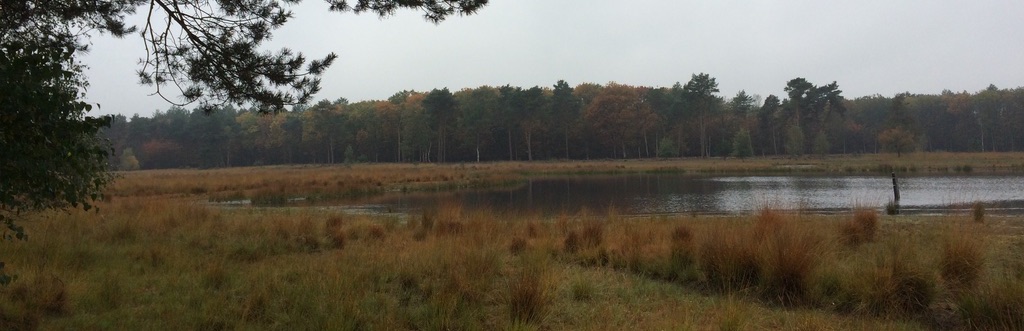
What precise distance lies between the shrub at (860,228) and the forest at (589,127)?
65.3 m

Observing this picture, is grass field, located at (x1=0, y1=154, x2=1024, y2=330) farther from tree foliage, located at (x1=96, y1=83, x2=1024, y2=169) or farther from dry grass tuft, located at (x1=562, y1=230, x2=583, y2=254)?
tree foliage, located at (x1=96, y1=83, x2=1024, y2=169)

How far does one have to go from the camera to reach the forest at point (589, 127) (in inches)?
3155

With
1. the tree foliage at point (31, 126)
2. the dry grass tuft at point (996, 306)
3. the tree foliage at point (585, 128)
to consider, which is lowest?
the dry grass tuft at point (996, 306)

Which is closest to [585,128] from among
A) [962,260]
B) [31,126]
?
[962,260]

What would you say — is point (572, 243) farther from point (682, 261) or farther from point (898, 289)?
point (898, 289)

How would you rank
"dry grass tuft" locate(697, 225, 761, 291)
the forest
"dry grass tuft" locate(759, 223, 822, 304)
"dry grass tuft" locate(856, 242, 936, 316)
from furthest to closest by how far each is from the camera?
1. the forest
2. "dry grass tuft" locate(697, 225, 761, 291)
3. "dry grass tuft" locate(759, 223, 822, 304)
4. "dry grass tuft" locate(856, 242, 936, 316)

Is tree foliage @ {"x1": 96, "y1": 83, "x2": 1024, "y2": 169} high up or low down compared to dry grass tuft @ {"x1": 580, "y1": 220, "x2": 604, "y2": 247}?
up

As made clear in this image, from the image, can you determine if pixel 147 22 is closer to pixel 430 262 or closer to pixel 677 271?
pixel 430 262

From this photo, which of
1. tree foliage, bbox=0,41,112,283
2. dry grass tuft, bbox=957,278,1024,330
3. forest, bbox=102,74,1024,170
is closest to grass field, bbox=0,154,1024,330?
dry grass tuft, bbox=957,278,1024,330

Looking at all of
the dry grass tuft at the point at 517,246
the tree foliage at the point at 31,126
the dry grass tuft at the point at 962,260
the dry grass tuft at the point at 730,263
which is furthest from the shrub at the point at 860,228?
the tree foliage at the point at 31,126

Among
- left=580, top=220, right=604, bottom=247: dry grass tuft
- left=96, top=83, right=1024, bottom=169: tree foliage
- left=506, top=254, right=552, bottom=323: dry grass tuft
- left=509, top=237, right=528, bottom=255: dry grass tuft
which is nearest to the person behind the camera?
left=506, top=254, right=552, bottom=323: dry grass tuft

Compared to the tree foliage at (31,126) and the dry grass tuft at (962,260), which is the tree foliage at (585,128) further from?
the tree foliage at (31,126)

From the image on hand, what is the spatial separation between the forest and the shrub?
65254 millimetres

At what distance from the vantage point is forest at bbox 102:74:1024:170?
80125 millimetres
